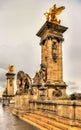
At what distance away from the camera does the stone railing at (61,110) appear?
1282 cm

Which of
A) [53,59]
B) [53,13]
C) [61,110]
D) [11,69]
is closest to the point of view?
[61,110]

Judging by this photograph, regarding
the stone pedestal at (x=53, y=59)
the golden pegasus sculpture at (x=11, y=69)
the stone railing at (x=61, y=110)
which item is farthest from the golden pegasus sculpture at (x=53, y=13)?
the golden pegasus sculpture at (x=11, y=69)

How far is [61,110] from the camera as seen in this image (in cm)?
1582

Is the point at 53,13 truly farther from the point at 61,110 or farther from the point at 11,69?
the point at 11,69

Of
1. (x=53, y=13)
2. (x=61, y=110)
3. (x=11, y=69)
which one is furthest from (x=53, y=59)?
(x=11, y=69)

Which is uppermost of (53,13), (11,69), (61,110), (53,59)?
(53,13)

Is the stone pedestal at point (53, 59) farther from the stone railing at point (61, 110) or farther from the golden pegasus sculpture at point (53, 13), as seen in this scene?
the stone railing at point (61, 110)

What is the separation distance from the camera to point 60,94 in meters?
31.5

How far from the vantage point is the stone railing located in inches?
505

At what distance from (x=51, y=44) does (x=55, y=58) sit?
221 cm

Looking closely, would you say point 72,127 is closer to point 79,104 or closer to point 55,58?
point 79,104

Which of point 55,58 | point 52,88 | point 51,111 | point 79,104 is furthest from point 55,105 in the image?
point 55,58

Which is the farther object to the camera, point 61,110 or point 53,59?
point 53,59

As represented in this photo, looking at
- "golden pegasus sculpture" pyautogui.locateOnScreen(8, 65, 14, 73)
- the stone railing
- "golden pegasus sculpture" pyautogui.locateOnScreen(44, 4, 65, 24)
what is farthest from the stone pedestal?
"golden pegasus sculpture" pyautogui.locateOnScreen(8, 65, 14, 73)
